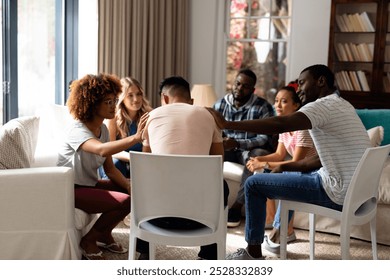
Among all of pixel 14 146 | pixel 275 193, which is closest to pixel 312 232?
pixel 275 193

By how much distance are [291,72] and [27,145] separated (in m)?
3.72

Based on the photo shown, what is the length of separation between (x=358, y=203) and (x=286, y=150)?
1.21m

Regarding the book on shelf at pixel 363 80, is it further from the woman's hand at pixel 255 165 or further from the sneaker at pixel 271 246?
the sneaker at pixel 271 246

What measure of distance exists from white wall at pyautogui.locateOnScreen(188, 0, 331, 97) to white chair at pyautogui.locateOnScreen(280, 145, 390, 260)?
3.32 meters

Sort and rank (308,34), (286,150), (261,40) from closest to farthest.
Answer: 1. (286,150)
2. (308,34)
3. (261,40)

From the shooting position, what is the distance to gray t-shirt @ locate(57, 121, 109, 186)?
3352mm

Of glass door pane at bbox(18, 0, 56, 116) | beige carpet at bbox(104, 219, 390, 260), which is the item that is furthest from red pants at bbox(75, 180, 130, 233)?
glass door pane at bbox(18, 0, 56, 116)

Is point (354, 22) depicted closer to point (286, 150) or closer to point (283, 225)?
point (286, 150)

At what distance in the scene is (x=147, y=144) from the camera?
3.08 metres

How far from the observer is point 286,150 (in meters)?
4.21

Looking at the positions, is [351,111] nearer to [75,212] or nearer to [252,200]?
[252,200]
